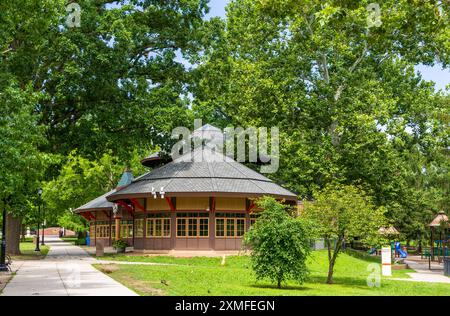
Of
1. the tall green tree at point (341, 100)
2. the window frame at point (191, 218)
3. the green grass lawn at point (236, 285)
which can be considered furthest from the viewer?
the tall green tree at point (341, 100)

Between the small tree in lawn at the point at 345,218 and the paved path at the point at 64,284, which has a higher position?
the small tree in lawn at the point at 345,218

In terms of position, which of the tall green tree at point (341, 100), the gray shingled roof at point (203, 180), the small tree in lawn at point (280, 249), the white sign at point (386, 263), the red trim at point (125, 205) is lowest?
the white sign at point (386, 263)

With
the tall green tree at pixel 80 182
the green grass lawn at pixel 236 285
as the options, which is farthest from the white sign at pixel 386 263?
the tall green tree at pixel 80 182

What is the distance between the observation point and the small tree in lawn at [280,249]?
17950 millimetres

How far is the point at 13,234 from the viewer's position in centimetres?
3488

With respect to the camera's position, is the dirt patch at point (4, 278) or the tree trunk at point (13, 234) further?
the tree trunk at point (13, 234)

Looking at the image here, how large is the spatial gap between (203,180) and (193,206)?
1.80 m

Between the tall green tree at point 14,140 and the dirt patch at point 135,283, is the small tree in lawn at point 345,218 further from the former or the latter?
the tall green tree at point 14,140

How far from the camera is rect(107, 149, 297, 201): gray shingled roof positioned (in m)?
34.5

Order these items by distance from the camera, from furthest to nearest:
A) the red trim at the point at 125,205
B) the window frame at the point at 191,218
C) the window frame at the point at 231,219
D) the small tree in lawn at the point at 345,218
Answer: the red trim at the point at 125,205 < the window frame at the point at 231,219 < the window frame at the point at 191,218 < the small tree in lawn at the point at 345,218

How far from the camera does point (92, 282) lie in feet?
56.1

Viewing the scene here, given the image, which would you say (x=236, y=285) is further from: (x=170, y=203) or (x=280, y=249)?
(x=170, y=203)

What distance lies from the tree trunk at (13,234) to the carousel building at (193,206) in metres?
6.22

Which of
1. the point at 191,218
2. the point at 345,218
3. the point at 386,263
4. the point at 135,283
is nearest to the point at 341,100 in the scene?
the point at 191,218
